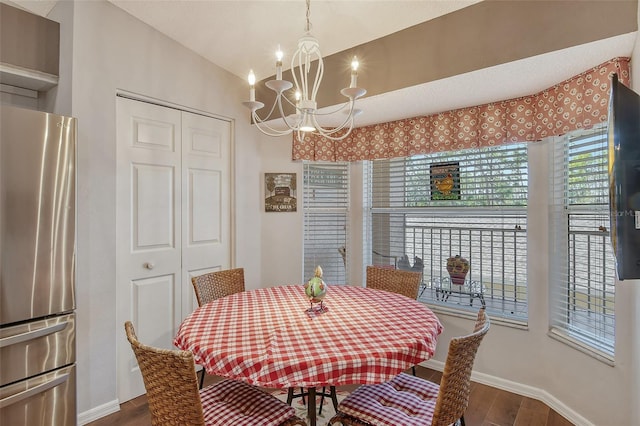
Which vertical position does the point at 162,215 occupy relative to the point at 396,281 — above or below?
above

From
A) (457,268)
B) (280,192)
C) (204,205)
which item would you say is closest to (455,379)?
(457,268)

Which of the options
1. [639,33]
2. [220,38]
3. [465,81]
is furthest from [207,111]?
[639,33]

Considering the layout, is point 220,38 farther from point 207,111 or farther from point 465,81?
point 465,81

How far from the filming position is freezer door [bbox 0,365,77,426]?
1634mm

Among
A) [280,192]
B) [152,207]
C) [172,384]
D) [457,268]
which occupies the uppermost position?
[280,192]

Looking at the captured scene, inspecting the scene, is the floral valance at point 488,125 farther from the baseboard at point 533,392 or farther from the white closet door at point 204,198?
the baseboard at point 533,392

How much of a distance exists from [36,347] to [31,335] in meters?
0.08

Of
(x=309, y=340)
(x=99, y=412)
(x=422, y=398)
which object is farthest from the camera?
(x=99, y=412)

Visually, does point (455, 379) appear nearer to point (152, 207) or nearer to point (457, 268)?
point (457, 268)

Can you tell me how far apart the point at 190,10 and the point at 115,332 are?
223 centimetres

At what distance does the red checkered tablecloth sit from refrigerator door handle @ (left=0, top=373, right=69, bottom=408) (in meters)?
0.88

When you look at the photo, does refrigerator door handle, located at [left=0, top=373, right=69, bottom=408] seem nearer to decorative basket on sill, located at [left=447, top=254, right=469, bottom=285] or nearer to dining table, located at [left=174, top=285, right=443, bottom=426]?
dining table, located at [left=174, top=285, right=443, bottom=426]

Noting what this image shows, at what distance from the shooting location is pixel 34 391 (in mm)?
1710

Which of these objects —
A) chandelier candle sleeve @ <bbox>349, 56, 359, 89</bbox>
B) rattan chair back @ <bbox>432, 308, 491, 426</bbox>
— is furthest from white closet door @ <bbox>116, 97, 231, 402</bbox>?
rattan chair back @ <bbox>432, 308, 491, 426</bbox>
